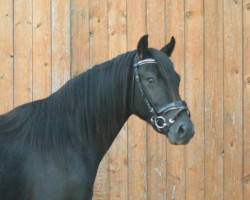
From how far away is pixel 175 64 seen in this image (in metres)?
3.87

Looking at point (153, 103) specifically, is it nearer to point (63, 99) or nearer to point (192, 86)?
point (63, 99)

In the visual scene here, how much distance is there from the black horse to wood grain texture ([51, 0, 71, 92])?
52.0 inches

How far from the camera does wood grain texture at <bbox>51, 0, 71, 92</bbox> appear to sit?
3.76 metres

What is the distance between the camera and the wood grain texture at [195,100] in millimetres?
3871

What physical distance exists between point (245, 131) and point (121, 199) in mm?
1509

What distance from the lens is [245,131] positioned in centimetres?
392

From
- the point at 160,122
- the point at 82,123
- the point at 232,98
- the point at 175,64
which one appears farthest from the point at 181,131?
the point at 232,98

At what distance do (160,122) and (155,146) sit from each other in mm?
1546

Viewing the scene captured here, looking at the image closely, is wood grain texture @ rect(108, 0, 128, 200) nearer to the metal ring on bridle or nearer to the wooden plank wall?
the wooden plank wall

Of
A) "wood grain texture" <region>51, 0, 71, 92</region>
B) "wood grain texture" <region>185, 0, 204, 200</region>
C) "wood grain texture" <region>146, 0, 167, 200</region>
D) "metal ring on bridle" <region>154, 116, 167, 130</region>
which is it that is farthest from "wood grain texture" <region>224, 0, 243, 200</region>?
"metal ring on bridle" <region>154, 116, 167, 130</region>

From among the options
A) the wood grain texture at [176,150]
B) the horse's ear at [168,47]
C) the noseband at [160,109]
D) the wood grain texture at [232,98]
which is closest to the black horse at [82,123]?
the noseband at [160,109]

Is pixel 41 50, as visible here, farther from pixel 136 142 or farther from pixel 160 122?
pixel 160 122

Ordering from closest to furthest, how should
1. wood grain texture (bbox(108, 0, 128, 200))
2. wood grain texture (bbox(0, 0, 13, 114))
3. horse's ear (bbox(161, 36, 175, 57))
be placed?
horse's ear (bbox(161, 36, 175, 57)) → wood grain texture (bbox(0, 0, 13, 114)) → wood grain texture (bbox(108, 0, 128, 200))

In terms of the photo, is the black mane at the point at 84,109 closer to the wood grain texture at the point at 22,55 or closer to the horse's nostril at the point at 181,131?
the horse's nostril at the point at 181,131
